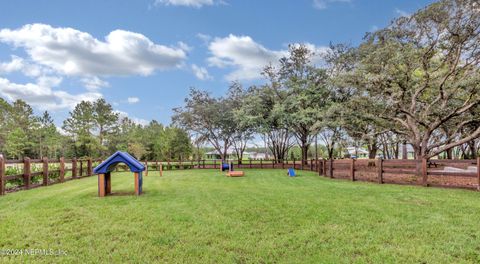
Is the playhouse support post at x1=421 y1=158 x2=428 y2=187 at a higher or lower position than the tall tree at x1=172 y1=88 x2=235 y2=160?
lower

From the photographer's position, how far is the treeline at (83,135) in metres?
38.4

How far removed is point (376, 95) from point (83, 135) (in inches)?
1438

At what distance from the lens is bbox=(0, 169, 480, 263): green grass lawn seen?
11.5ft

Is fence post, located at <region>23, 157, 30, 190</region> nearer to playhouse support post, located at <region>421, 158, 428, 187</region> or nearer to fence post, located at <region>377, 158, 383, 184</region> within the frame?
fence post, located at <region>377, 158, 383, 184</region>

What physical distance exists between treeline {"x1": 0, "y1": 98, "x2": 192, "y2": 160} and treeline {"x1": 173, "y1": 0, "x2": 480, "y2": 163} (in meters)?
10.6

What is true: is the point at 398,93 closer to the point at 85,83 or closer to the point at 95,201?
the point at 95,201

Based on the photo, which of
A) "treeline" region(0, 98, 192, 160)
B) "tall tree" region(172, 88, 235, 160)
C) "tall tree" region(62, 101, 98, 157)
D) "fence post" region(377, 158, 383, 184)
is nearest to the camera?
"fence post" region(377, 158, 383, 184)

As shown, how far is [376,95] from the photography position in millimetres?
15422

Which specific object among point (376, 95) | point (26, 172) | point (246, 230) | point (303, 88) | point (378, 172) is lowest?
point (246, 230)

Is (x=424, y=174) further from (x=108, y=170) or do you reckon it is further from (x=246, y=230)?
(x=108, y=170)

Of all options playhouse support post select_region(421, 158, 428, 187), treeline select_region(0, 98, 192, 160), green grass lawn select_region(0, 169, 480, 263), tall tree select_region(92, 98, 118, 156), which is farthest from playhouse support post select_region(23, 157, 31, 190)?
tall tree select_region(92, 98, 118, 156)

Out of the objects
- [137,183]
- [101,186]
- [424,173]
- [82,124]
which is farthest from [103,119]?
[424,173]

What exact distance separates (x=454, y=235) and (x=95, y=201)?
23.7 ft

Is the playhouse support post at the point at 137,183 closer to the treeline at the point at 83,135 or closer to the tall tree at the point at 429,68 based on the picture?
the tall tree at the point at 429,68
